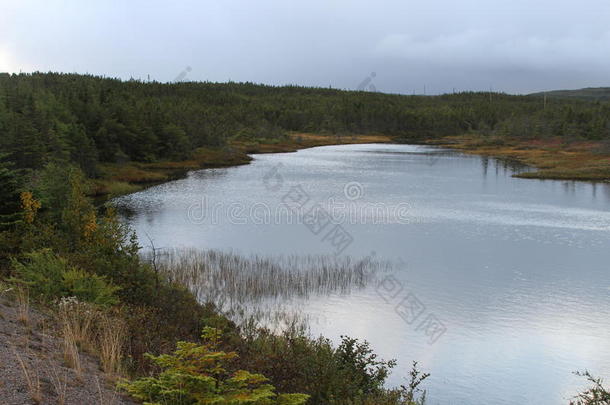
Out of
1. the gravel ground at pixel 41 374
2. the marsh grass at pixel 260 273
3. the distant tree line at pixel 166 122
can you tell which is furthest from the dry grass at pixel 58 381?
the distant tree line at pixel 166 122

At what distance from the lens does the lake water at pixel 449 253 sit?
1638cm

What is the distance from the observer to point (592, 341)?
17.9 m

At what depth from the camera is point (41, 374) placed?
7.19 metres

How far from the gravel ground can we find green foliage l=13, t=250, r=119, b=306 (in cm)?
259

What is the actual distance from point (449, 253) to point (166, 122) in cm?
5967

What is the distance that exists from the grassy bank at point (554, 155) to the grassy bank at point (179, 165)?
3703 centimetres

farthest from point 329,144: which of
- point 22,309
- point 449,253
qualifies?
point 22,309

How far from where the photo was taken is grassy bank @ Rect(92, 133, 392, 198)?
171ft

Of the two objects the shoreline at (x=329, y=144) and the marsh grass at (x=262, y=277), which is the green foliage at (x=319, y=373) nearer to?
the marsh grass at (x=262, y=277)

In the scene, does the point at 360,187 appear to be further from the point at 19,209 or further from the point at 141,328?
the point at 141,328

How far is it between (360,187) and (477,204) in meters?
12.0

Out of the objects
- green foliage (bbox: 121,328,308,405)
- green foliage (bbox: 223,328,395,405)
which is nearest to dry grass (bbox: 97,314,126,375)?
green foliage (bbox: 121,328,308,405)

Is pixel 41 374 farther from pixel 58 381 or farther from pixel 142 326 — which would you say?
pixel 142 326

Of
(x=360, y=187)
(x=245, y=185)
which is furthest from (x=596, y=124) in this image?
(x=245, y=185)
